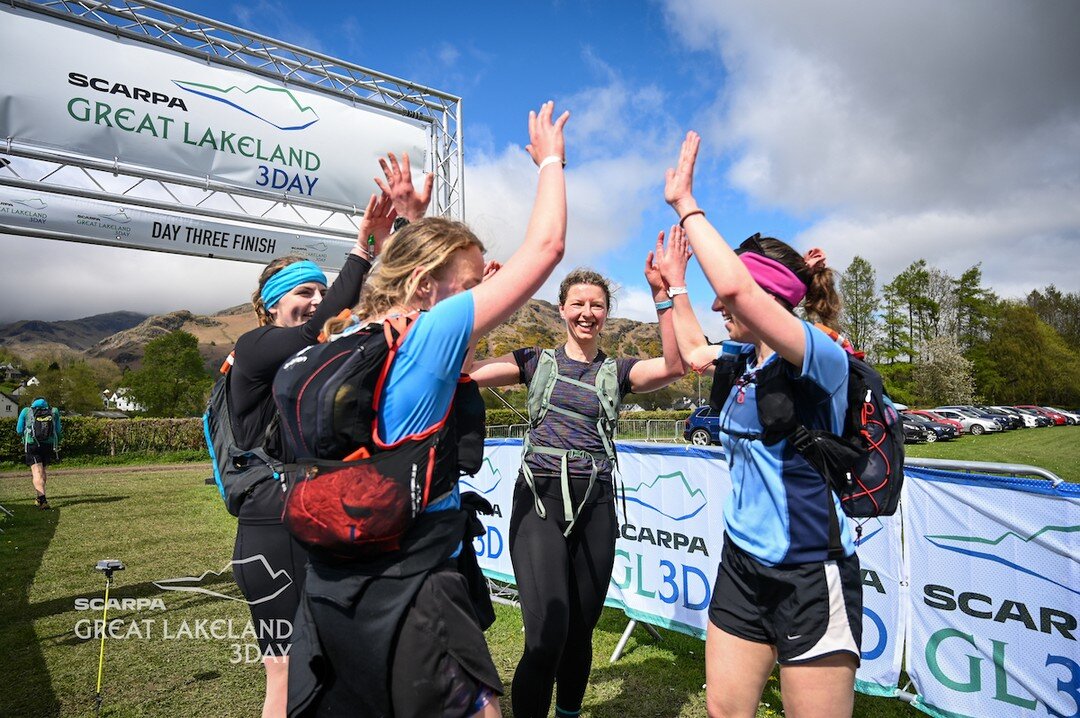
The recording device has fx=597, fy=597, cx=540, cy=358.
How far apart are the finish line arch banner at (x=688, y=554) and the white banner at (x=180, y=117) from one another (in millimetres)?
5008

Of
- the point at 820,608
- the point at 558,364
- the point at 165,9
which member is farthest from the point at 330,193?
the point at 820,608

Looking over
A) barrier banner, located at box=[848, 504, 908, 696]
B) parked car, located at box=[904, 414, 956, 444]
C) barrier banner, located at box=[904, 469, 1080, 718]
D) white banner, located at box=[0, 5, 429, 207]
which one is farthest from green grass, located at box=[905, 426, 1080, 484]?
white banner, located at box=[0, 5, 429, 207]

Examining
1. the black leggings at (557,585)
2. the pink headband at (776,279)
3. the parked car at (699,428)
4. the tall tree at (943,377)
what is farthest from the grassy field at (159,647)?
the tall tree at (943,377)

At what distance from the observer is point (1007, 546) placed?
3100mm

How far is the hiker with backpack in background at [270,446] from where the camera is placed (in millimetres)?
2186

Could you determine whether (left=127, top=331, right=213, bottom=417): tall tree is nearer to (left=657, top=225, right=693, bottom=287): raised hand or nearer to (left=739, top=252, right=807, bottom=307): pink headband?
(left=657, top=225, right=693, bottom=287): raised hand

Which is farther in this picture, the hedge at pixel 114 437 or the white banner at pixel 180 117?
the hedge at pixel 114 437

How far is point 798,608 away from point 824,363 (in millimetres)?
798

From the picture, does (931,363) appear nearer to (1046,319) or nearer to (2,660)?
(1046,319)

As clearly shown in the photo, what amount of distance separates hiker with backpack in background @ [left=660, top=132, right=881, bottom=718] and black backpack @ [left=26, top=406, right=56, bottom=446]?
14305 millimetres

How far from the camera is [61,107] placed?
5633 millimetres

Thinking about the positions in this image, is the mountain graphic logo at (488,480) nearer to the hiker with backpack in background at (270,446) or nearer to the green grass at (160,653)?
the green grass at (160,653)

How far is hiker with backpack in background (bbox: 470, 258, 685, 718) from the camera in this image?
9.31 ft

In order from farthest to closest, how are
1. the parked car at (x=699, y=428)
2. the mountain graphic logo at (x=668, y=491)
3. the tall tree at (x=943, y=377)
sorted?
the tall tree at (x=943, y=377), the parked car at (x=699, y=428), the mountain graphic logo at (x=668, y=491)
